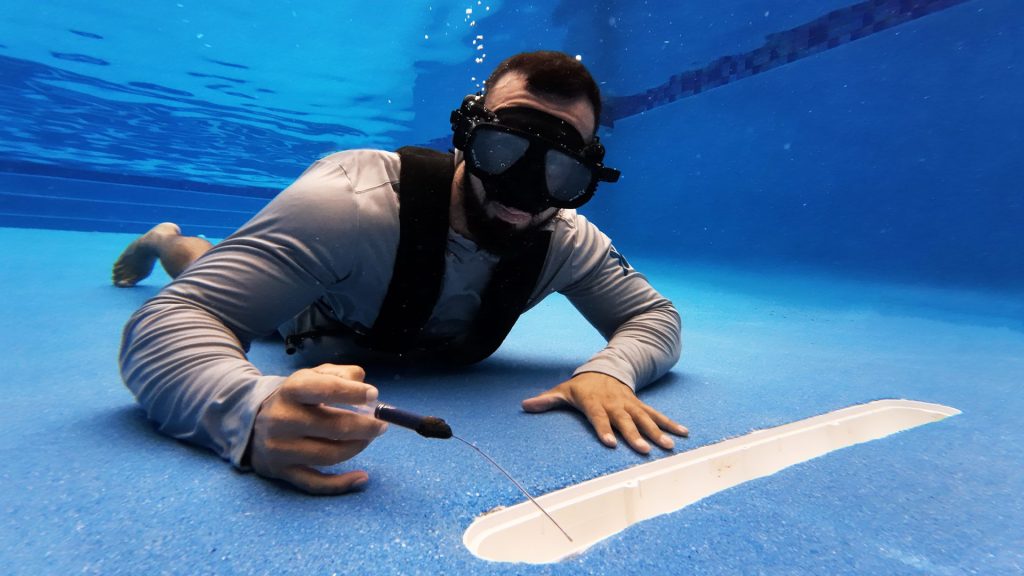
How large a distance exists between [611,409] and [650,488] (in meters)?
0.31

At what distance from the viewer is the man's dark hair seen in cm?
163

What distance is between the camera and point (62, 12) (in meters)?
10.0

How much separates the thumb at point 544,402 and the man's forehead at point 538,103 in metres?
0.87

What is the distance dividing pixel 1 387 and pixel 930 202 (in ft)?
25.0

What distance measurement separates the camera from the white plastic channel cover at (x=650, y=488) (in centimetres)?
104

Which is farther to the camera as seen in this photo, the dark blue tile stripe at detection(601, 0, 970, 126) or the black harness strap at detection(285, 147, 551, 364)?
the dark blue tile stripe at detection(601, 0, 970, 126)

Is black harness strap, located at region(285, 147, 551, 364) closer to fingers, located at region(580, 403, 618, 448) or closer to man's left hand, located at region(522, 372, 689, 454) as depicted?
man's left hand, located at region(522, 372, 689, 454)

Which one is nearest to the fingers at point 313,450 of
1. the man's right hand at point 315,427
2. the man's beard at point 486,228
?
the man's right hand at point 315,427

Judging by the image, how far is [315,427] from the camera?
37.8 inches

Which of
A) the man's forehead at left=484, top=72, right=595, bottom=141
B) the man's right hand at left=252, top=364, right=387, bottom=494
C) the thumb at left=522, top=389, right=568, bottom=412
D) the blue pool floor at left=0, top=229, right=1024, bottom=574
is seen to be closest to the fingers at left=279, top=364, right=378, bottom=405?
the man's right hand at left=252, top=364, right=387, bottom=494

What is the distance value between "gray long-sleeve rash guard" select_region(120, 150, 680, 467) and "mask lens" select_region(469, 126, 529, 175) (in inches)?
11.2

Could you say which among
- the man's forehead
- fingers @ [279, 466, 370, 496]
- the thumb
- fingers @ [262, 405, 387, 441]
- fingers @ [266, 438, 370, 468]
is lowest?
fingers @ [279, 466, 370, 496]

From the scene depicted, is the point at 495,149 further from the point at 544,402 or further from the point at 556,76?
the point at 544,402

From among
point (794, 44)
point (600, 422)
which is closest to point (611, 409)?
point (600, 422)
